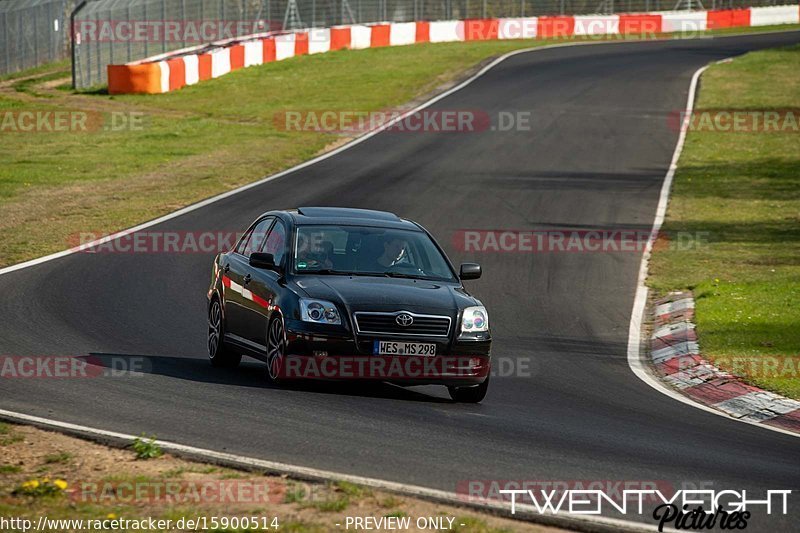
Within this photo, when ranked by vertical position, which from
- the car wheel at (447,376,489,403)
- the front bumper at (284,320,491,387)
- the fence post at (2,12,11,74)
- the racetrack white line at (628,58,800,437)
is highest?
the fence post at (2,12,11,74)

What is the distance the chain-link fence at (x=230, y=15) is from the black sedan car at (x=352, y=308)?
3169 centimetres

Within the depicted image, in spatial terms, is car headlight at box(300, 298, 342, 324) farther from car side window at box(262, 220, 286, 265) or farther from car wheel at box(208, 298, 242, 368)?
car wheel at box(208, 298, 242, 368)

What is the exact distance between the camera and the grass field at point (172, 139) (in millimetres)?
24156

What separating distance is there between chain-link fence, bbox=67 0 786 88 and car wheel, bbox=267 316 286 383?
108 feet

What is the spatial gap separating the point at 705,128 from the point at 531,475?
94.9ft

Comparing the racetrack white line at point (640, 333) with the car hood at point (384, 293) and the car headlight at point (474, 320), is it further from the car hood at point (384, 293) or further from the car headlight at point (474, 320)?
the car hood at point (384, 293)

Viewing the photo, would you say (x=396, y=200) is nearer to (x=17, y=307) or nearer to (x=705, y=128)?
(x=17, y=307)

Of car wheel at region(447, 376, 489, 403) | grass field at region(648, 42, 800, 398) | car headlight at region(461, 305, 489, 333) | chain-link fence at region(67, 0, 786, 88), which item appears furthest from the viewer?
chain-link fence at region(67, 0, 786, 88)

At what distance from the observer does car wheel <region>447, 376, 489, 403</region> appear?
1145cm

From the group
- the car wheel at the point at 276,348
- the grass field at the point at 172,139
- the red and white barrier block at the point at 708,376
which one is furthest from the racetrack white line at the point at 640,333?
the grass field at the point at 172,139

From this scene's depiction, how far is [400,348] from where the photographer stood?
11.0 meters

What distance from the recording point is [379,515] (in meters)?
7.25

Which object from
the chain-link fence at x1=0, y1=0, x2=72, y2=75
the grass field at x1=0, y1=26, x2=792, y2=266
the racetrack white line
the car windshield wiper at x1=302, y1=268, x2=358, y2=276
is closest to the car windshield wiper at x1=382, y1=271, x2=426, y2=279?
the car windshield wiper at x1=302, y1=268, x2=358, y2=276

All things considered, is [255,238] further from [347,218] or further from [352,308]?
[352,308]
